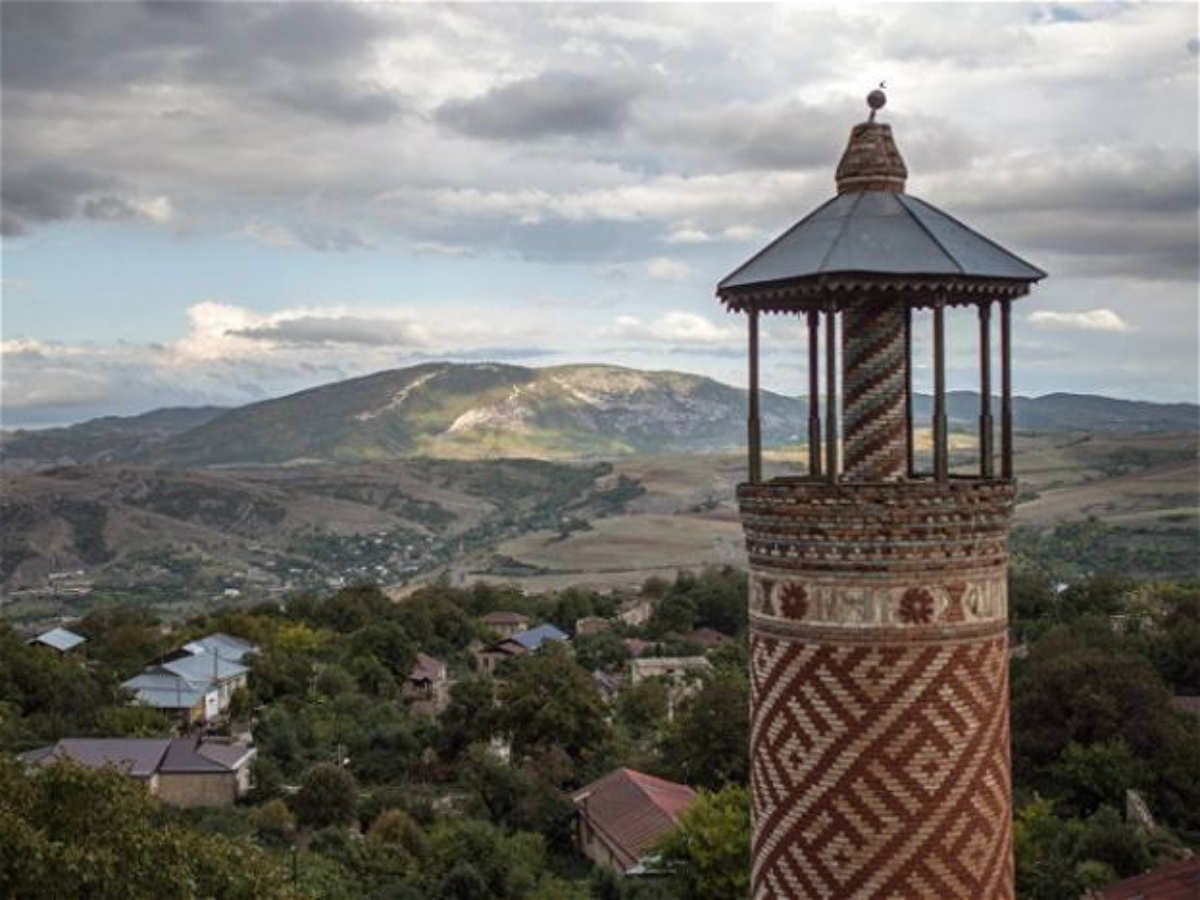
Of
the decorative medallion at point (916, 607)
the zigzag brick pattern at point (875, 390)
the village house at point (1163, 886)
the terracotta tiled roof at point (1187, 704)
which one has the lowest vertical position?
the terracotta tiled roof at point (1187, 704)

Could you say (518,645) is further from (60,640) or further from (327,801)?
(327,801)

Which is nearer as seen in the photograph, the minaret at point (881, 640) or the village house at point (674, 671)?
the minaret at point (881, 640)

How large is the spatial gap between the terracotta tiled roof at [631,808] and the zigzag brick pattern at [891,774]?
25745mm

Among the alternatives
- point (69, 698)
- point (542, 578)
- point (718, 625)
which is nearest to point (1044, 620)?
point (718, 625)

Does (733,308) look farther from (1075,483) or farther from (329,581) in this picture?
(1075,483)

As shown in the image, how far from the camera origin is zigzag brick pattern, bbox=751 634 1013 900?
993 cm

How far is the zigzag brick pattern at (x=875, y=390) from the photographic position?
438 inches

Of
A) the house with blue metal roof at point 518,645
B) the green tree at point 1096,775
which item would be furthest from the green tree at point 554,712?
the house with blue metal roof at point 518,645

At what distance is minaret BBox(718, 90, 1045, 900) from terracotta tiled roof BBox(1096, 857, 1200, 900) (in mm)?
18751

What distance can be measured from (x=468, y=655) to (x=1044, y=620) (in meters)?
35.9

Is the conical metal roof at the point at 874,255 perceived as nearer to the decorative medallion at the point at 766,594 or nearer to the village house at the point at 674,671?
the decorative medallion at the point at 766,594

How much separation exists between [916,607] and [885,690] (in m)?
0.71

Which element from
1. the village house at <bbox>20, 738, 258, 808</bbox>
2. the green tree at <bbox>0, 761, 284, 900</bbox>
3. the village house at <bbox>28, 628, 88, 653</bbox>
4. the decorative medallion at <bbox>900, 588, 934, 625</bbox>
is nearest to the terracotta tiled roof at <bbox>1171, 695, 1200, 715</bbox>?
the village house at <bbox>20, 738, 258, 808</bbox>

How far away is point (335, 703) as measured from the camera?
6050cm
